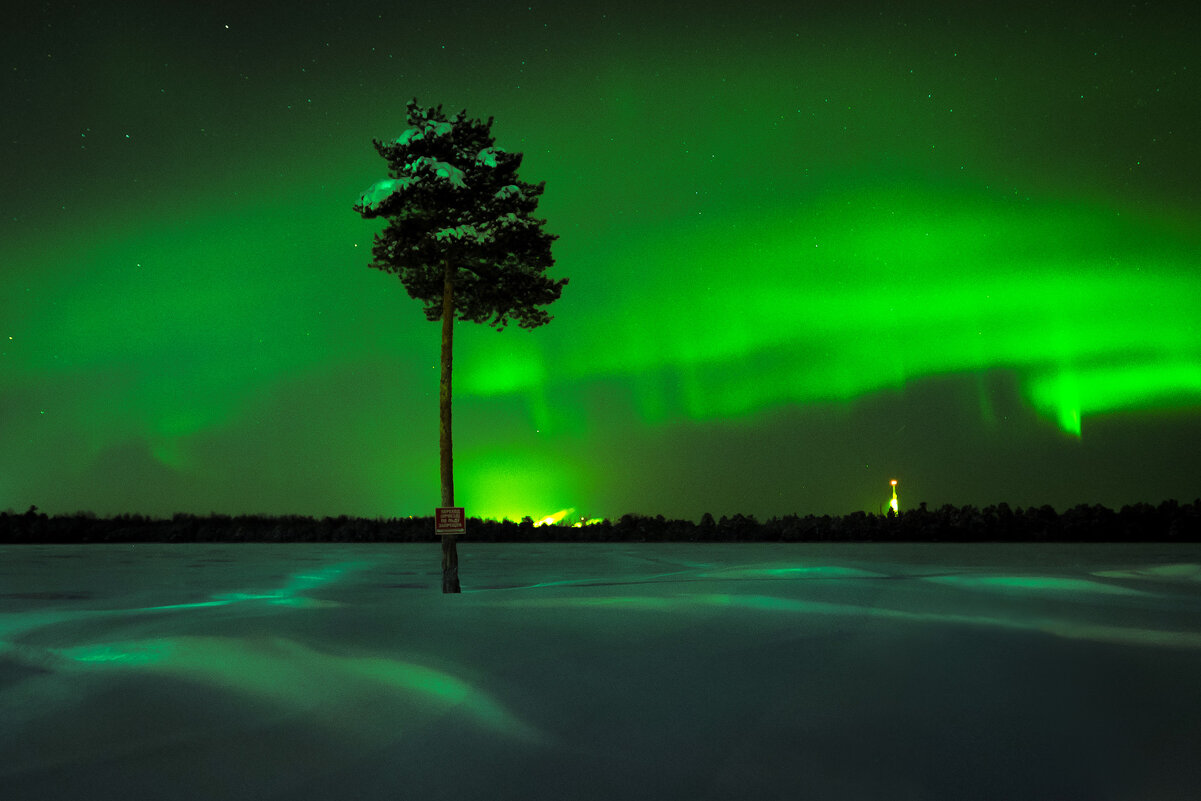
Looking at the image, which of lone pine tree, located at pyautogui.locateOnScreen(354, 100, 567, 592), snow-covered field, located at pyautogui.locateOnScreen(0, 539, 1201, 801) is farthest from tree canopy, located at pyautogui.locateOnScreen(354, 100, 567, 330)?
snow-covered field, located at pyautogui.locateOnScreen(0, 539, 1201, 801)

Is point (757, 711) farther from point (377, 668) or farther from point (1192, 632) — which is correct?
A: point (1192, 632)

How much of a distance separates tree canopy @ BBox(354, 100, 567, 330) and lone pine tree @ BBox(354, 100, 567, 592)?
0.03m

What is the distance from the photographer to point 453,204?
73.3 feet

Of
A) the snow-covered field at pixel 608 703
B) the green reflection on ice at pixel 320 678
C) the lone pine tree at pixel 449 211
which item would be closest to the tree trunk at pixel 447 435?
the lone pine tree at pixel 449 211

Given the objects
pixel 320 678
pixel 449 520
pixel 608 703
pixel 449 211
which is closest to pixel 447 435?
pixel 449 520

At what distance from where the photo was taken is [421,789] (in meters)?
7.34

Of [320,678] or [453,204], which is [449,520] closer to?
[453,204]

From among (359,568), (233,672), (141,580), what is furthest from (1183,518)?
(233,672)

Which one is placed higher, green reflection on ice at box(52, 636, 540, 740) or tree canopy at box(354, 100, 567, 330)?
tree canopy at box(354, 100, 567, 330)

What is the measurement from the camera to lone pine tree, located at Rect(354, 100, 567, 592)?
2209 cm

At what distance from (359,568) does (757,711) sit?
1308 inches

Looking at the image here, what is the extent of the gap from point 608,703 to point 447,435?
46.1ft

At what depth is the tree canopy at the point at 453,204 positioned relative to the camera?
22188 mm

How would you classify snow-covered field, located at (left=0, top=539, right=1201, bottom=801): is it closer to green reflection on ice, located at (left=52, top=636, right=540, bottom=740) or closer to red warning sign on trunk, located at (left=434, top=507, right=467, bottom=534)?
green reflection on ice, located at (left=52, top=636, right=540, bottom=740)
